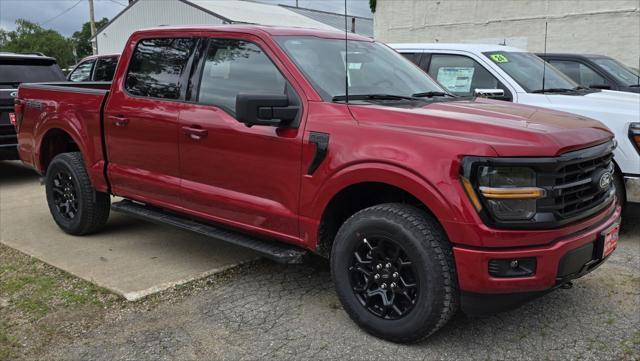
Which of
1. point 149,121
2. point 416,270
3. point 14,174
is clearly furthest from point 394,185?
point 14,174

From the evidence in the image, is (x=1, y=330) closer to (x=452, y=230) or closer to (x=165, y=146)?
(x=165, y=146)

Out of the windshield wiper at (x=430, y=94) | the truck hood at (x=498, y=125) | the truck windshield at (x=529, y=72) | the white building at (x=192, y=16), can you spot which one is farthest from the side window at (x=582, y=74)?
the white building at (x=192, y=16)

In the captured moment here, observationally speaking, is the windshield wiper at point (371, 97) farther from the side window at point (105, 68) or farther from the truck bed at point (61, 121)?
the side window at point (105, 68)

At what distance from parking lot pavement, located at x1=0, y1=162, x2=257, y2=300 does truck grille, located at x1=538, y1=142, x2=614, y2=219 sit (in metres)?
2.62

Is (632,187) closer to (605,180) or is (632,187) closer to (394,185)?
(605,180)

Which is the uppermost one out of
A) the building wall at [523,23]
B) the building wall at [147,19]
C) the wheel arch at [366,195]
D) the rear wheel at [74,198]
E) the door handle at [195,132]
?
the building wall at [147,19]

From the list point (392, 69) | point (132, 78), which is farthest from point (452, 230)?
point (132, 78)

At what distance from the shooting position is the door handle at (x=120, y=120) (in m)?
4.75

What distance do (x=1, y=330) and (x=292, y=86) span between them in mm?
2377

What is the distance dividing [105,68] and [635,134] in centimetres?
969

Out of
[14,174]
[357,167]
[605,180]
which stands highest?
[357,167]

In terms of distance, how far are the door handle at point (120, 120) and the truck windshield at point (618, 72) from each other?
22.5ft

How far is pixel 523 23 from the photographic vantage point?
62.2ft

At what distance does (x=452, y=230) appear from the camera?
3029mm
